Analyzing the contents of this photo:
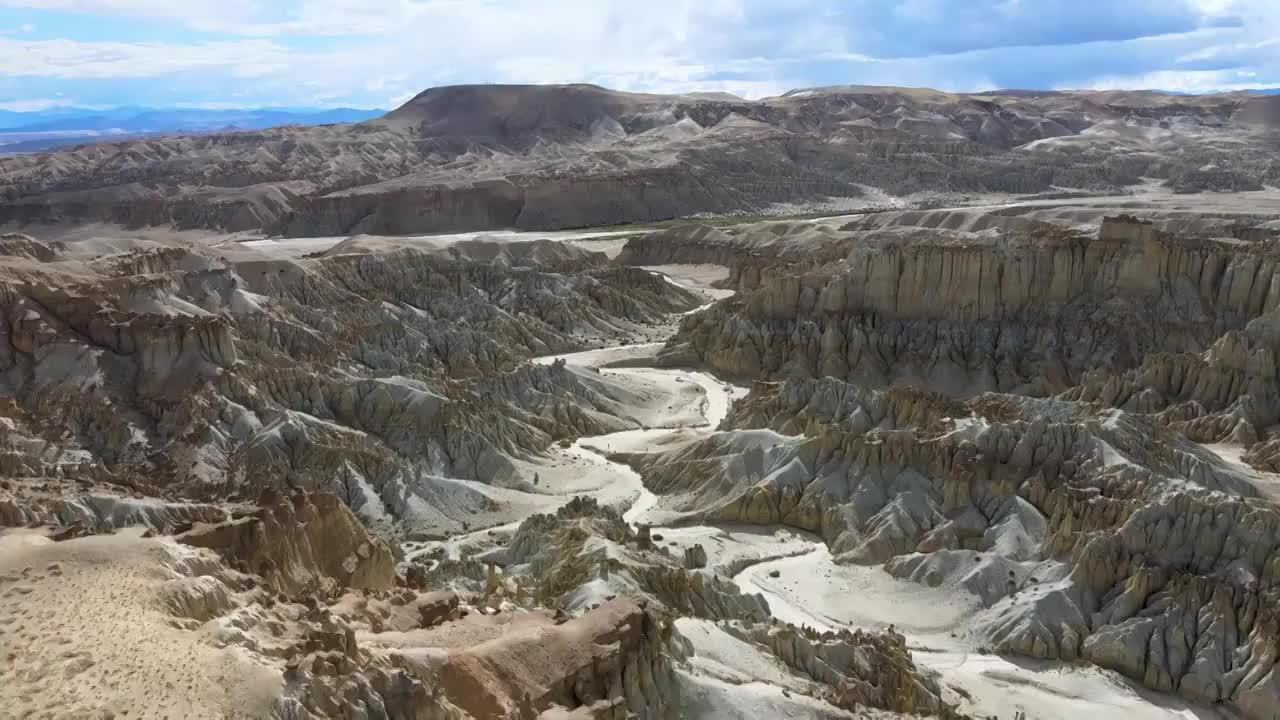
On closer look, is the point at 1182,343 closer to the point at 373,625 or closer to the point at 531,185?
the point at 373,625

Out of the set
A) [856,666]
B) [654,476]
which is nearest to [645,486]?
[654,476]

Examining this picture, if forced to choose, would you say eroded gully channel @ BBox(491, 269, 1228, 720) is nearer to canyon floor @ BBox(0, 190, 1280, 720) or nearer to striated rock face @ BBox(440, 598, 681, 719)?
canyon floor @ BBox(0, 190, 1280, 720)

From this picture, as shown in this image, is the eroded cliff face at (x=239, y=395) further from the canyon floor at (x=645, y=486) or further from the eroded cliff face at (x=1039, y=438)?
the eroded cliff face at (x=1039, y=438)

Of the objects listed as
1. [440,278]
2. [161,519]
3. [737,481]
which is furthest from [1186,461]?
[440,278]

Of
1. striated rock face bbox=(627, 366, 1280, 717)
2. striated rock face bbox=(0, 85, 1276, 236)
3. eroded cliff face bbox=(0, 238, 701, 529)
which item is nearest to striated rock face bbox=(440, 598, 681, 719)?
eroded cliff face bbox=(0, 238, 701, 529)

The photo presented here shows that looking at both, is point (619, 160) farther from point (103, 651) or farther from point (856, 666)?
point (103, 651)
